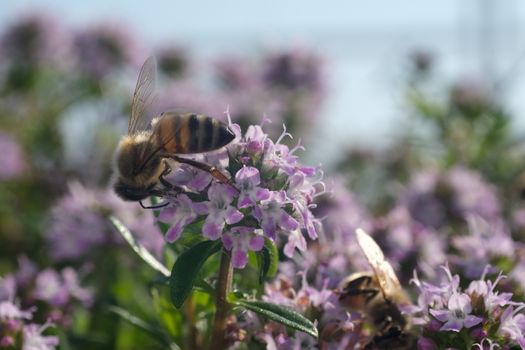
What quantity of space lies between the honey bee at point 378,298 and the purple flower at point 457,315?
0.51 feet

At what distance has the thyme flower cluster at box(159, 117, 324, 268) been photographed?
176cm

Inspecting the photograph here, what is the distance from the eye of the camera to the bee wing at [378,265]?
6.40ft

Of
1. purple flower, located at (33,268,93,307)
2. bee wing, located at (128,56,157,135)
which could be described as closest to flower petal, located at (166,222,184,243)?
bee wing, located at (128,56,157,135)

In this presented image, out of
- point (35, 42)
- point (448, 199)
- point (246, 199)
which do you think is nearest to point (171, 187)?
point (246, 199)

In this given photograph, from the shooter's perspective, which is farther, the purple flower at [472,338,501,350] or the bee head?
the bee head

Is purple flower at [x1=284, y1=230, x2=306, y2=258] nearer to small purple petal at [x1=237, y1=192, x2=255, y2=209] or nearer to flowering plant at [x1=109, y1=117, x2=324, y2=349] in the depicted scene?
flowering plant at [x1=109, y1=117, x2=324, y2=349]

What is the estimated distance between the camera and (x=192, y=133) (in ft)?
6.12

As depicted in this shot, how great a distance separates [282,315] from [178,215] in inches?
12.3

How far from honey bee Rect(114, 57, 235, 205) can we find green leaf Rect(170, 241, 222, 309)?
0.49 ft

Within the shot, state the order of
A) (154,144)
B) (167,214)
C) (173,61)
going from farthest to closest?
(173,61) < (154,144) < (167,214)

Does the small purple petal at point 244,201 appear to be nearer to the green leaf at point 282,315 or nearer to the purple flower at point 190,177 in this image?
the purple flower at point 190,177

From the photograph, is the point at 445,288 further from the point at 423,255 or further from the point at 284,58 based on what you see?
the point at 284,58

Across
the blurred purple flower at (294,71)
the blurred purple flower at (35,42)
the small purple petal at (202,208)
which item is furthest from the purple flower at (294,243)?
the blurred purple flower at (35,42)

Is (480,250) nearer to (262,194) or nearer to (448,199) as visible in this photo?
(262,194)
